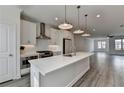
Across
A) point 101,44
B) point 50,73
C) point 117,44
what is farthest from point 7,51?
point 101,44

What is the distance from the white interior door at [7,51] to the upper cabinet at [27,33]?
74 centimetres

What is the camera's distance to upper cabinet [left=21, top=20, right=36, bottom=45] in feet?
16.2

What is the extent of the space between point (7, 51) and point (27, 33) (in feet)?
4.63

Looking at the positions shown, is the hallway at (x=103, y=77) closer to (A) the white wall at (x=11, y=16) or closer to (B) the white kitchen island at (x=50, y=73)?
(B) the white kitchen island at (x=50, y=73)

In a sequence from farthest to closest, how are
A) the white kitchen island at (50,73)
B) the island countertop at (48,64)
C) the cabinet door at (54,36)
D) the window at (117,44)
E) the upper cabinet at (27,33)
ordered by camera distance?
the window at (117,44), the cabinet door at (54,36), the upper cabinet at (27,33), the white kitchen island at (50,73), the island countertop at (48,64)

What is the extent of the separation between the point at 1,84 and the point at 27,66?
1.35m

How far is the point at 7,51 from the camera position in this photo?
13.2 ft

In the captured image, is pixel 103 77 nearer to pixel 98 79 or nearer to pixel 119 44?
pixel 98 79

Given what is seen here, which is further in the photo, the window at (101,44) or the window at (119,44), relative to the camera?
the window at (101,44)

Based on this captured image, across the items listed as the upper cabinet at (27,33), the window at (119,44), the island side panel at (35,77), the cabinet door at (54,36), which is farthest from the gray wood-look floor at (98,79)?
the window at (119,44)

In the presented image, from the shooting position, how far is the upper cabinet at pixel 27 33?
4.93 m

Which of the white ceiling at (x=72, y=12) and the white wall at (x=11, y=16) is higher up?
the white ceiling at (x=72, y=12)

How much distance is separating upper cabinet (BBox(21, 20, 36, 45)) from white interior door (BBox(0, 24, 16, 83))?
740mm
